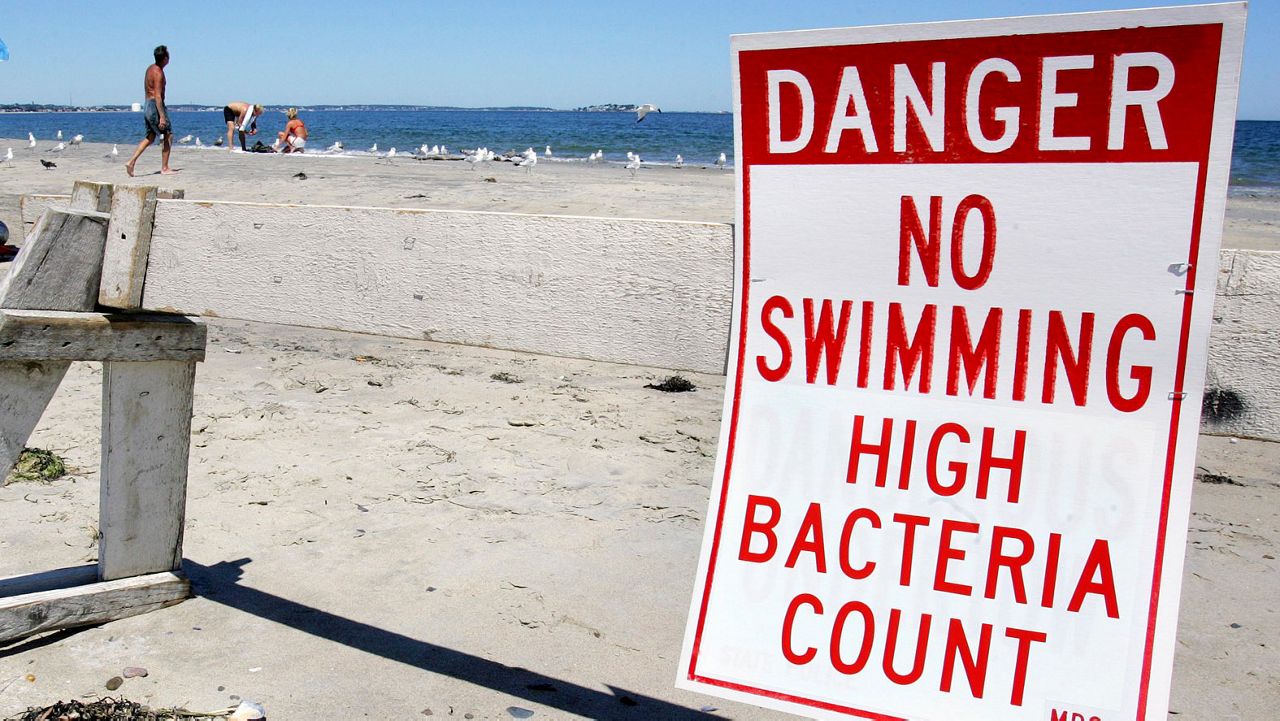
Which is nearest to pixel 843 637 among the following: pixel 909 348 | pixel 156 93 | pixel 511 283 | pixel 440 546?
A: pixel 909 348

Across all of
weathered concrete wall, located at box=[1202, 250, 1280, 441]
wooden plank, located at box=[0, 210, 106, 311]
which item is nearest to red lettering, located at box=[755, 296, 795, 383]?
weathered concrete wall, located at box=[1202, 250, 1280, 441]

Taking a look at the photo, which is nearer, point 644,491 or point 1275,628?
point 1275,628

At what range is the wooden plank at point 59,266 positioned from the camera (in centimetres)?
283

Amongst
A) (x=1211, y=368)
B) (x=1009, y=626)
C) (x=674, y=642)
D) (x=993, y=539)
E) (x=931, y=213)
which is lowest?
(x=674, y=642)

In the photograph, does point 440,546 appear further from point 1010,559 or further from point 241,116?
point 241,116

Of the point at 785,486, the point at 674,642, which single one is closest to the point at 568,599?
the point at 674,642

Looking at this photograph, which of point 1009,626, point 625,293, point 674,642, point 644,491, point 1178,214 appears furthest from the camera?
point 644,491

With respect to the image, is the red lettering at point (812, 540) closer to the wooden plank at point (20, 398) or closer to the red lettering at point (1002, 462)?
the red lettering at point (1002, 462)

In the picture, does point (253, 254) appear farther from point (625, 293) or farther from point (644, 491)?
point (644, 491)

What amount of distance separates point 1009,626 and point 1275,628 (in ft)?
5.80

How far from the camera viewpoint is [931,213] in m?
1.97

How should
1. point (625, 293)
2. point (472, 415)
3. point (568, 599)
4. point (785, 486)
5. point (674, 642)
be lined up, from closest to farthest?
point (785, 486) → point (625, 293) → point (674, 642) → point (568, 599) → point (472, 415)

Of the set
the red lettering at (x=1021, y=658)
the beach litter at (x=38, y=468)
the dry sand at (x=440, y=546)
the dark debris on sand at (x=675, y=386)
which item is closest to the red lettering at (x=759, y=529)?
the red lettering at (x=1021, y=658)

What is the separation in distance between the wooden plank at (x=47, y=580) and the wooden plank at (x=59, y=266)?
2.83 ft
